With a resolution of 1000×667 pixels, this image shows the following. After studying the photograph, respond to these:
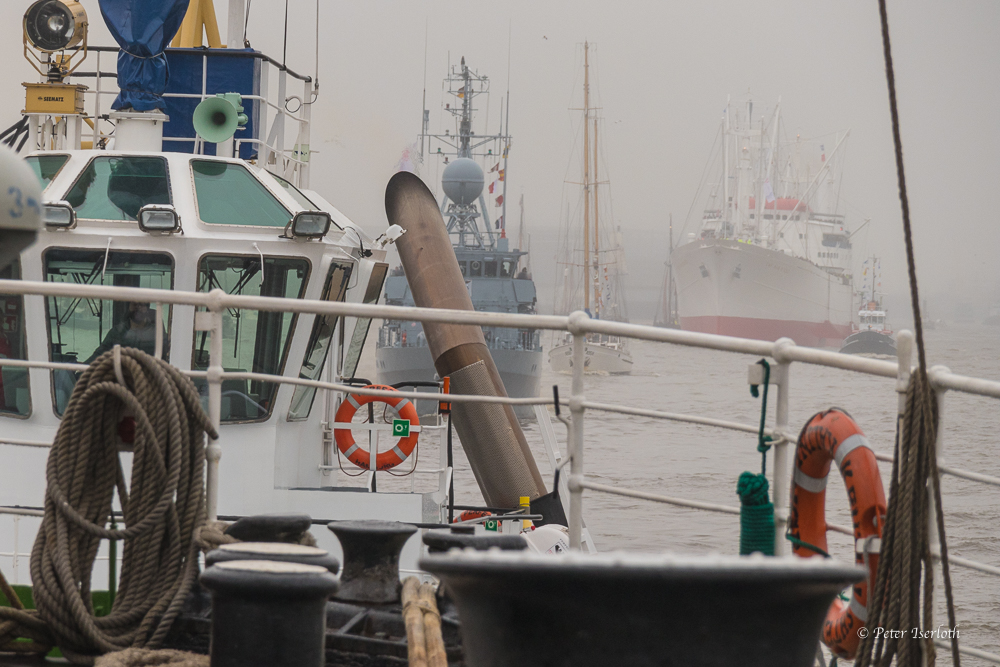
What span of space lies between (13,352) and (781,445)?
5.05 meters

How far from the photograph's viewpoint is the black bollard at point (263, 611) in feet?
7.41

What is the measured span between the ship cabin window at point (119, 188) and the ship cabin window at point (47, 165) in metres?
0.26

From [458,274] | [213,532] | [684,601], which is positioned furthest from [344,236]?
[684,601]

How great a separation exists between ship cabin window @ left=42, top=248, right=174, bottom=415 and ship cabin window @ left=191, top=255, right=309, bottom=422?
0.31 m

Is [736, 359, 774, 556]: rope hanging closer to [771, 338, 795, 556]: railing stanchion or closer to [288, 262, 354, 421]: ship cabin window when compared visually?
[771, 338, 795, 556]: railing stanchion

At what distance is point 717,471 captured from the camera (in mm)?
27312

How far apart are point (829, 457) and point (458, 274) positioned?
7303 mm

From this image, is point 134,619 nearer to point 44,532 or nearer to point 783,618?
point 44,532

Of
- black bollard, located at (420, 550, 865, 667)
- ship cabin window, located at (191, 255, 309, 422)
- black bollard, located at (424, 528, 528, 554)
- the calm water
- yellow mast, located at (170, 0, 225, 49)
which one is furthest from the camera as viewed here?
the calm water

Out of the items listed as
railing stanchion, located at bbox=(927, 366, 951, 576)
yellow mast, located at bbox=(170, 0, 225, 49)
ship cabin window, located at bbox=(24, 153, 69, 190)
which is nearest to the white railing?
railing stanchion, located at bbox=(927, 366, 951, 576)

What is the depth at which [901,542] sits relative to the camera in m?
2.64

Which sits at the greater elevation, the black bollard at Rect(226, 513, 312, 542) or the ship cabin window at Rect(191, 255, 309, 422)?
the ship cabin window at Rect(191, 255, 309, 422)

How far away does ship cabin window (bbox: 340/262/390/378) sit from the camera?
7703 mm

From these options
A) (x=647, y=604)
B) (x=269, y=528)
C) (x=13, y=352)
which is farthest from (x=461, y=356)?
(x=647, y=604)
